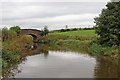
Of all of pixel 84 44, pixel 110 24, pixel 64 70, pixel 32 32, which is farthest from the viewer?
pixel 32 32

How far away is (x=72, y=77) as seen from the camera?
8977 millimetres

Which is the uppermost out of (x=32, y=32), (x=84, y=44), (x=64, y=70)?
(x=32, y=32)

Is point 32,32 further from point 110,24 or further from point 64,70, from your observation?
point 64,70

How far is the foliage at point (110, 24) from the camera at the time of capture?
59.5ft

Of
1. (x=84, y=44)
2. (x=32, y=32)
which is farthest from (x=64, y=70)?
(x=32, y=32)

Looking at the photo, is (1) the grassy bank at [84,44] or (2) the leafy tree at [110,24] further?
(2) the leafy tree at [110,24]

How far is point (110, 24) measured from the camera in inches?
736

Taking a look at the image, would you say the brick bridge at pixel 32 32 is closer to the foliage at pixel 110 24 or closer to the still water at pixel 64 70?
the foliage at pixel 110 24

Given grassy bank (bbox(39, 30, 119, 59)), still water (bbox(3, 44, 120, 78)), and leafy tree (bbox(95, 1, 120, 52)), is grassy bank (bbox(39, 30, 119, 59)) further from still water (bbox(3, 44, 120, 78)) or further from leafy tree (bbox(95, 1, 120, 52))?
still water (bbox(3, 44, 120, 78))

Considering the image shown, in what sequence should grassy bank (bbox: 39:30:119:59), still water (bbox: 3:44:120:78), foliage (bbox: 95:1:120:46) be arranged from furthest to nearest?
foliage (bbox: 95:1:120:46) → grassy bank (bbox: 39:30:119:59) → still water (bbox: 3:44:120:78)

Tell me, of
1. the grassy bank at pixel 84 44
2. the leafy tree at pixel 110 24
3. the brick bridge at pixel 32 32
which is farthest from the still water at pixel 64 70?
the brick bridge at pixel 32 32

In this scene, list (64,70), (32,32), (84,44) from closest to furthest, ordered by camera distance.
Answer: (64,70)
(84,44)
(32,32)

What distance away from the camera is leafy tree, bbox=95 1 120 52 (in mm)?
18141

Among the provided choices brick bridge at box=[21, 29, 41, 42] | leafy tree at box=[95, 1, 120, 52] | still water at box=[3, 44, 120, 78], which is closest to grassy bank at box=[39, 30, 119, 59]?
leafy tree at box=[95, 1, 120, 52]
